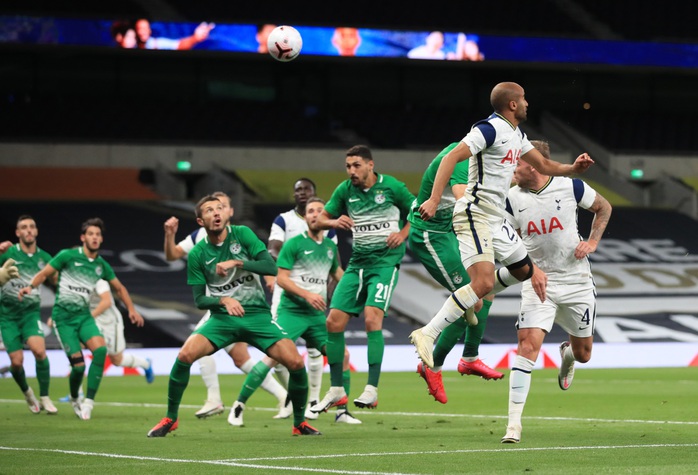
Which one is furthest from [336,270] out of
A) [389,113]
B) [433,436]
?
[389,113]

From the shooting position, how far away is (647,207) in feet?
119

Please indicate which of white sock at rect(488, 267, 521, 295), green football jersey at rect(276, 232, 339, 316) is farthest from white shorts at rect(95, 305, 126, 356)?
white sock at rect(488, 267, 521, 295)

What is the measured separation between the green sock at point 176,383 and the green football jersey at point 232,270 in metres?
0.74

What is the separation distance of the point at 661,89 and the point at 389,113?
964 centimetres

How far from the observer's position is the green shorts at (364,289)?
38.5 ft

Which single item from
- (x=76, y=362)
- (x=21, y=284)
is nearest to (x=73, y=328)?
(x=76, y=362)

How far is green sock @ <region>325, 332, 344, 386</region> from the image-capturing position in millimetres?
12062

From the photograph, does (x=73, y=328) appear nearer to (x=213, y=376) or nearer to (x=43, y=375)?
(x=43, y=375)

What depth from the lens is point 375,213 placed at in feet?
39.3

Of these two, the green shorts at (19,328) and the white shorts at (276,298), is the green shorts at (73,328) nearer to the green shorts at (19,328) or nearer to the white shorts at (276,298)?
the green shorts at (19,328)

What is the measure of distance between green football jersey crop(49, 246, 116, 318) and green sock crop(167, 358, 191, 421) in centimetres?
415

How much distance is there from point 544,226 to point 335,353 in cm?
285

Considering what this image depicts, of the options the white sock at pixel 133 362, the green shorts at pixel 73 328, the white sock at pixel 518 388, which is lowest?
the white sock at pixel 133 362

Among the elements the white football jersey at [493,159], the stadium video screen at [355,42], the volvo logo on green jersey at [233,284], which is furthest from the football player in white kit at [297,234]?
the stadium video screen at [355,42]
